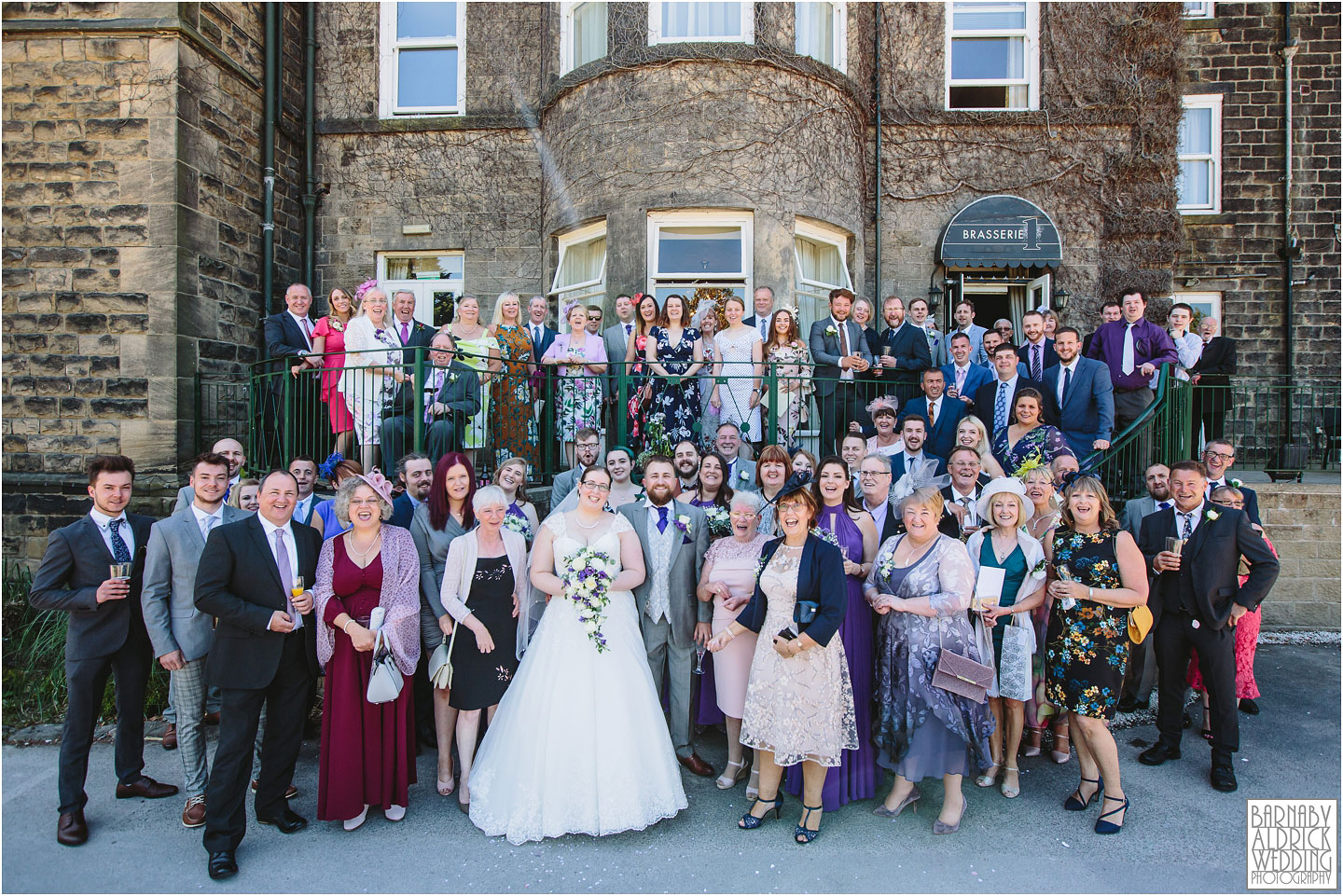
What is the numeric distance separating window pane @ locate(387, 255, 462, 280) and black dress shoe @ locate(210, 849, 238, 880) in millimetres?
8081

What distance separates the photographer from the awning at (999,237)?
32.2ft

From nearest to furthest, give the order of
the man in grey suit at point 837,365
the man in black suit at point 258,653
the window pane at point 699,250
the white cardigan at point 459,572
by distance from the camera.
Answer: the man in black suit at point 258,653
the white cardigan at point 459,572
the man in grey suit at point 837,365
the window pane at point 699,250

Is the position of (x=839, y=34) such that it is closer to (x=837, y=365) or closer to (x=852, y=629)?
(x=837, y=365)

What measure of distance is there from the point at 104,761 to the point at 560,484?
11.4ft

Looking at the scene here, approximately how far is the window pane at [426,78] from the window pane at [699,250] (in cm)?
400

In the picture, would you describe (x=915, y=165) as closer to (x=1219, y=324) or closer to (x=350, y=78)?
(x=1219, y=324)

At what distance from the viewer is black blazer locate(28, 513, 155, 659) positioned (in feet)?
13.7

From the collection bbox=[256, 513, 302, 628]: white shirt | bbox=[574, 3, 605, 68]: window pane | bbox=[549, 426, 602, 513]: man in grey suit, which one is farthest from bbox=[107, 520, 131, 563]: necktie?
bbox=[574, 3, 605, 68]: window pane

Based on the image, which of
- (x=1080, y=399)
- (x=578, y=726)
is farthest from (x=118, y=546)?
(x=1080, y=399)

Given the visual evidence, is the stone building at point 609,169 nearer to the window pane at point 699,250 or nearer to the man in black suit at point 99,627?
the window pane at point 699,250

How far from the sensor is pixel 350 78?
1020cm

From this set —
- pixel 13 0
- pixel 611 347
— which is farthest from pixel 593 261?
pixel 13 0

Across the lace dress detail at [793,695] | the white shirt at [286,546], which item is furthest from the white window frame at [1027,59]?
the white shirt at [286,546]

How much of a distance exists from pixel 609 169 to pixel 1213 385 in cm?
691
